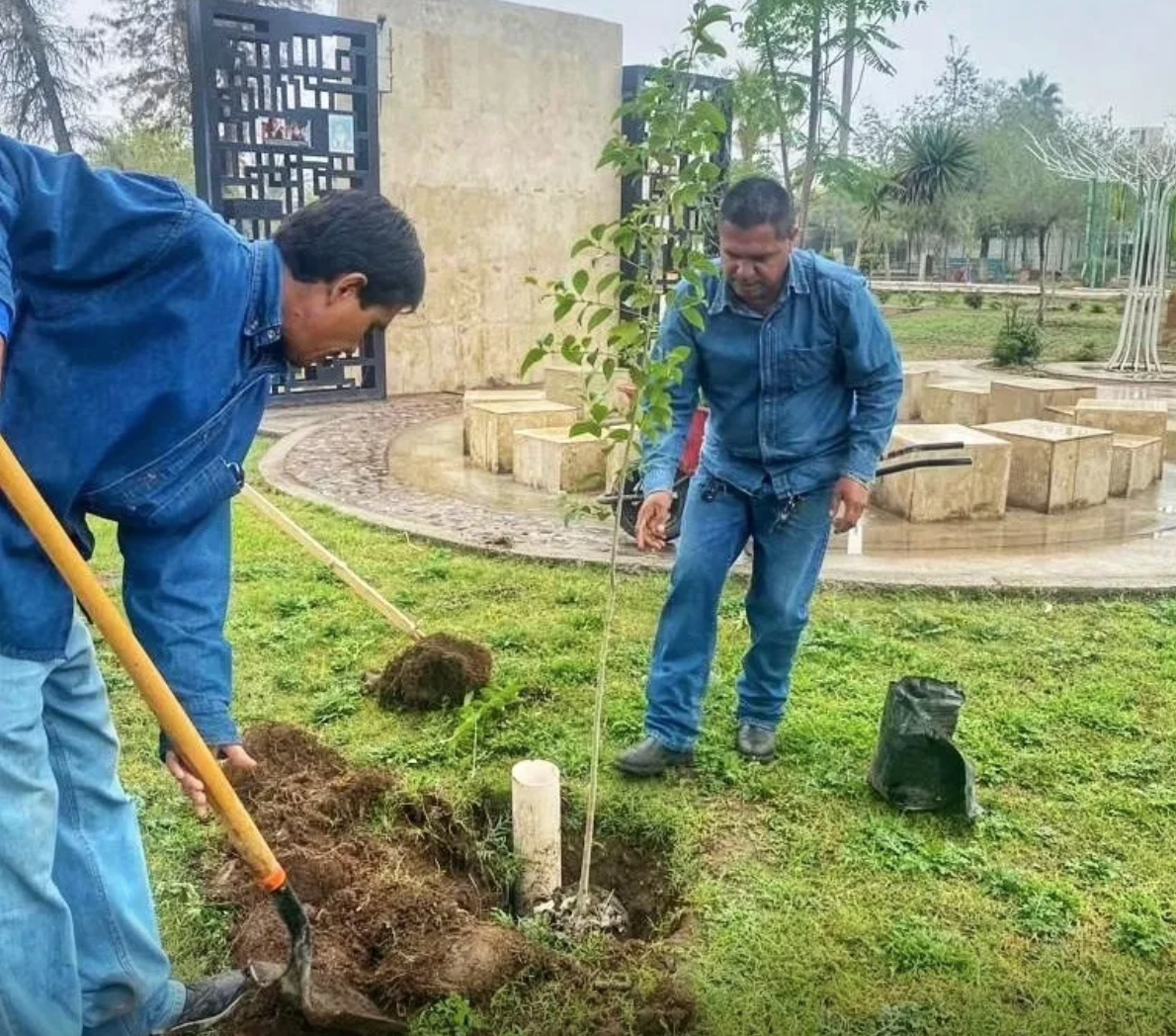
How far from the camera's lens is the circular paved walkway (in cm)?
534

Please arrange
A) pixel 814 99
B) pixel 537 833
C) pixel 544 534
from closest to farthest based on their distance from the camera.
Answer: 1. pixel 537 833
2. pixel 544 534
3. pixel 814 99

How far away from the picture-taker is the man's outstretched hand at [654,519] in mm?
3377

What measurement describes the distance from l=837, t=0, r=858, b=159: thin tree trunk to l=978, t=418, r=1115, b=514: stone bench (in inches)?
83.7

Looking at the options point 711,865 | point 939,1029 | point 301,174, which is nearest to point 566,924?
point 711,865

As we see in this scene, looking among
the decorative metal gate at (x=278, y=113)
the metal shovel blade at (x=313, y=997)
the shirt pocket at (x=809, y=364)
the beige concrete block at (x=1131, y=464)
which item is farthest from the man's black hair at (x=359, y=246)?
the decorative metal gate at (x=278, y=113)

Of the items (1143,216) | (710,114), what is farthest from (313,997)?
(1143,216)

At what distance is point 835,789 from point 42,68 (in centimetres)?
2015

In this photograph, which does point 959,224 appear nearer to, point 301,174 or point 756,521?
point 301,174

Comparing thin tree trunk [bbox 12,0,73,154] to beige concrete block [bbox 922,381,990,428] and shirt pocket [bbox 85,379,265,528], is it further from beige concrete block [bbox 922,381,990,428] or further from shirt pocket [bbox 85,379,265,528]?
shirt pocket [bbox 85,379,265,528]

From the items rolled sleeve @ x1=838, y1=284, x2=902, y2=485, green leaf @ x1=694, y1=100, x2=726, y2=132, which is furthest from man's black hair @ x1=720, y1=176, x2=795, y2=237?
green leaf @ x1=694, y1=100, x2=726, y2=132

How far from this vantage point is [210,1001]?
2299 millimetres

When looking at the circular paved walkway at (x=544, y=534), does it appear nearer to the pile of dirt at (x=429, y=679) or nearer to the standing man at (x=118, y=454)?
the pile of dirt at (x=429, y=679)

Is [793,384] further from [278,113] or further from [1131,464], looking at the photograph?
[278,113]

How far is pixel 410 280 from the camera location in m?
1.94
